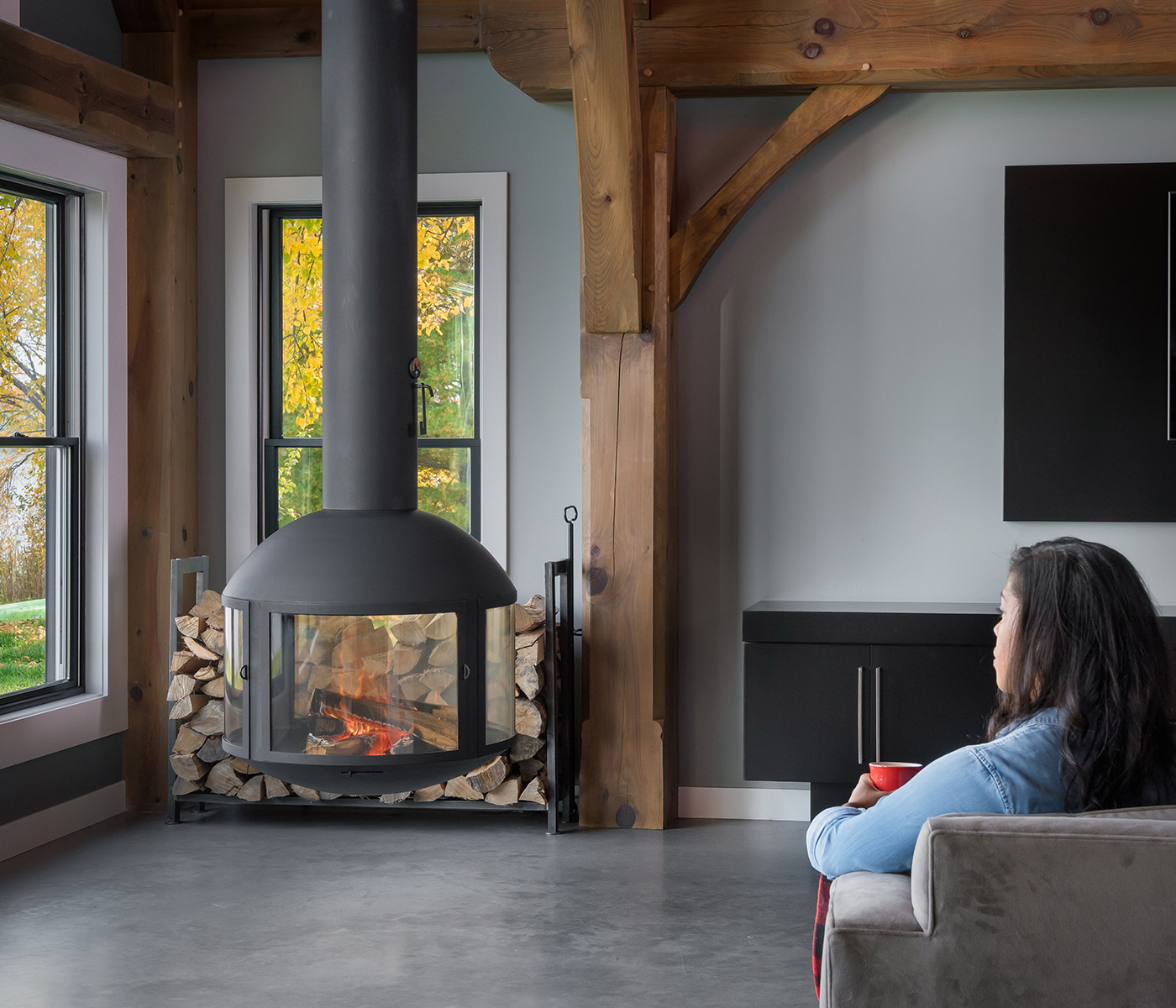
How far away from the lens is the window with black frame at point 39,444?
391 cm

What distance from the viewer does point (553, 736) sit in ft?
13.0

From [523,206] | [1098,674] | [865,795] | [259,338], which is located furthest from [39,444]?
[1098,674]

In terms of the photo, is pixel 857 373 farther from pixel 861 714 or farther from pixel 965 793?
pixel 965 793

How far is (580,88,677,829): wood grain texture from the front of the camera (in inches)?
159

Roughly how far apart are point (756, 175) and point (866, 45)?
520 millimetres

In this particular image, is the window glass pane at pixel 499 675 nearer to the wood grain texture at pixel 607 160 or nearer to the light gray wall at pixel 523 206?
the light gray wall at pixel 523 206

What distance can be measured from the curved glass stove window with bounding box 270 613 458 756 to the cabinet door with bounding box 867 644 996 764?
1397mm

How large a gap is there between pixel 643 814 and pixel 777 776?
50 centimetres

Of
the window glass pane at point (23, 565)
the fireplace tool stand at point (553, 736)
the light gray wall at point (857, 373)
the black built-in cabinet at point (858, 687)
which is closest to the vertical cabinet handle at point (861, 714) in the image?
the black built-in cabinet at point (858, 687)


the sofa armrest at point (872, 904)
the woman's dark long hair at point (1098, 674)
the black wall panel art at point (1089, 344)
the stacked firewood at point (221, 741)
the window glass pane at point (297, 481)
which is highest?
the black wall panel art at point (1089, 344)

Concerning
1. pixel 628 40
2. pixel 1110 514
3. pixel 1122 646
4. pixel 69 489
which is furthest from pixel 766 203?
pixel 1122 646

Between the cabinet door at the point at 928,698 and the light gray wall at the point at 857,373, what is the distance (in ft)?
1.53

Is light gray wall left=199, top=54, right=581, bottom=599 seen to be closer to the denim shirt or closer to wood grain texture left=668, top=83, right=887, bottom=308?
wood grain texture left=668, top=83, right=887, bottom=308

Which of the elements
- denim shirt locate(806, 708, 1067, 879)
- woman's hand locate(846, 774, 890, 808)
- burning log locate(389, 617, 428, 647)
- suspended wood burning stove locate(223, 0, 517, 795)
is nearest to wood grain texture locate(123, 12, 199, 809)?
suspended wood burning stove locate(223, 0, 517, 795)
